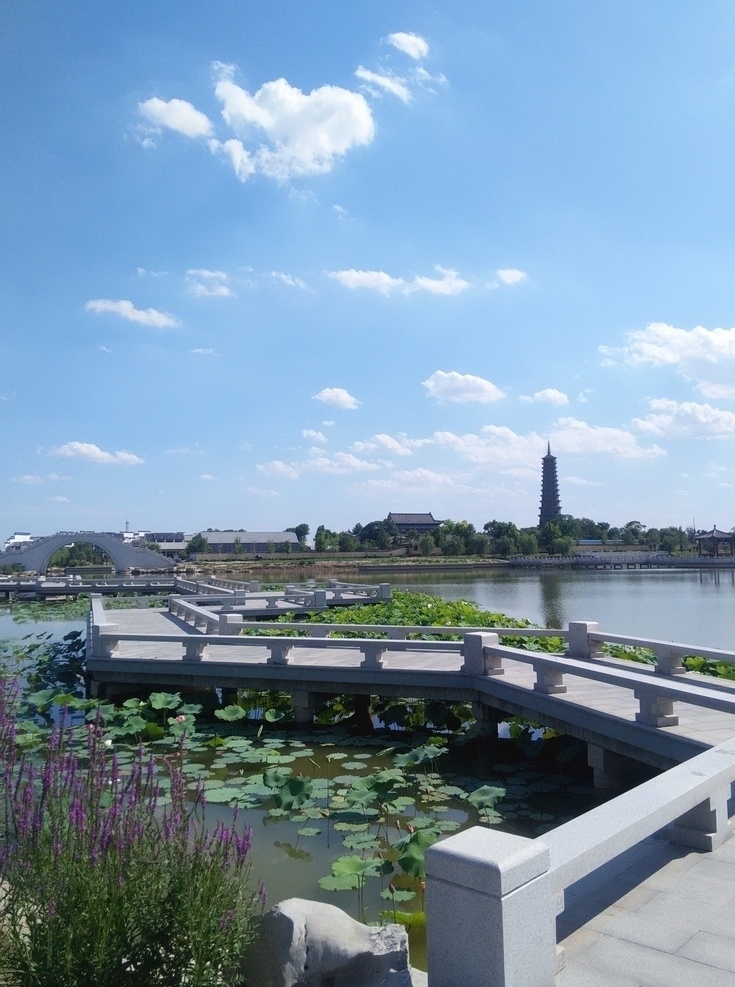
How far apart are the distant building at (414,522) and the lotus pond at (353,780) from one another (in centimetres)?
13591

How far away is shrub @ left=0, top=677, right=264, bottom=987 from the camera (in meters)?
3.22

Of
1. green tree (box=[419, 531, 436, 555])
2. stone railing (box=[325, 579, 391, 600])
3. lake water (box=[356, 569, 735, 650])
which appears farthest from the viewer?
green tree (box=[419, 531, 436, 555])

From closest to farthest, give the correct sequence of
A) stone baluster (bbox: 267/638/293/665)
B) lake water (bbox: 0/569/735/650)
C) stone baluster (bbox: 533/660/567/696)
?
1. stone baluster (bbox: 533/660/567/696)
2. stone baluster (bbox: 267/638/293/665)
3. lake water (bbox: 0/569/735/650)

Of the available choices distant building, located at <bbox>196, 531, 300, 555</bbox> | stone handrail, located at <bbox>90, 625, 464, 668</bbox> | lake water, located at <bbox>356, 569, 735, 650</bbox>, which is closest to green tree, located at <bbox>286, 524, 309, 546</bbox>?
distant building, located at <bbox>196, 531, 300, 555</bbox>

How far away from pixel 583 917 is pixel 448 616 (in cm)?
1454

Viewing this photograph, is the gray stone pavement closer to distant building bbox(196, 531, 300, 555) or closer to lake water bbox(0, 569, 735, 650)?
lake water bbox(0, 569, 735, 650)

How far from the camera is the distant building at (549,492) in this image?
134 m

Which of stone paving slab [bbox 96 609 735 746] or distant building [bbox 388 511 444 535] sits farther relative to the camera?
distant building [bbox 388 511 444 535]

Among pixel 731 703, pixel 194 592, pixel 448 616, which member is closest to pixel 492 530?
pixel 194 592

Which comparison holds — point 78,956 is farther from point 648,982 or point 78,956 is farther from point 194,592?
point 194,592

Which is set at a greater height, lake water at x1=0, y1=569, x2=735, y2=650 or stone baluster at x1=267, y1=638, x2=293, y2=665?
stone baluster at x1=267, y1=638, x2=293, y2=665

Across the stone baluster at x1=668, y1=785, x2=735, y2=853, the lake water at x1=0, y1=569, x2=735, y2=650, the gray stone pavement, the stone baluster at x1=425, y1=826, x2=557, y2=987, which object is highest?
the stone baluster at x1=425, y1=826, x2=557, y2=987

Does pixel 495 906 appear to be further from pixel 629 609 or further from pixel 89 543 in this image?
pixel 89 543

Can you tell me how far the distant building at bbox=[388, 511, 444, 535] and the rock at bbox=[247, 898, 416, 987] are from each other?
477 feet
